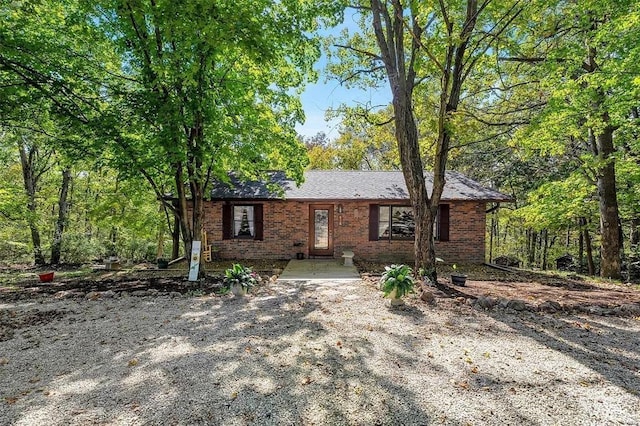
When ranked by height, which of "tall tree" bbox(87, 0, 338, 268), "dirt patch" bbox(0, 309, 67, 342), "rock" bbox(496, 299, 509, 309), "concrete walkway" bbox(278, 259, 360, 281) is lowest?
"dirt patch" bbox(0, 309, 67, 342)

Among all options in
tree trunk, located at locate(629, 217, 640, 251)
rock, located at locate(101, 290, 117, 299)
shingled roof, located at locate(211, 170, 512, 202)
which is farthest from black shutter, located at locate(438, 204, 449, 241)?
rock, located at locate(101, 290, 117, 299)

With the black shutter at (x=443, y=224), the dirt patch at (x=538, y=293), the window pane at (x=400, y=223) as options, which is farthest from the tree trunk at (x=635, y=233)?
the window pane at (x=400, y=223)

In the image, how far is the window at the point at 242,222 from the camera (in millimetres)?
12133

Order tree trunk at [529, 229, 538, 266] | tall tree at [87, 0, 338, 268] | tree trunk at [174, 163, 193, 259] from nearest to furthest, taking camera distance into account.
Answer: tall tree at [87, 0, 338, 268], tree trunk at [174, 163, 193, 259], tree trunk at [529, 229, 538, 266]

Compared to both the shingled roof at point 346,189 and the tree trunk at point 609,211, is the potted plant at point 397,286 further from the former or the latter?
the tree trunk at point 609,211

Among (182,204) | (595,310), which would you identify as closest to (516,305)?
(595,310)

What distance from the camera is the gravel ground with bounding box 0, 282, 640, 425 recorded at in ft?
9.50

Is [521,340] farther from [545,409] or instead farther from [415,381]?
[415,381]

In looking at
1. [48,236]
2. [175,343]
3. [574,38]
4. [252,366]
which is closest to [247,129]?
[175,343]

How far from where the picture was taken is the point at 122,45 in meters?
7.64

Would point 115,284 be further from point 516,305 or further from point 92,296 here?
point 516,305

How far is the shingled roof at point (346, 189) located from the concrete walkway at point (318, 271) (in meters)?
2.24

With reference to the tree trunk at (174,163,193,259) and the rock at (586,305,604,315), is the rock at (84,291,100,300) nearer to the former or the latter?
the tree trunk at (174,163,193,259)

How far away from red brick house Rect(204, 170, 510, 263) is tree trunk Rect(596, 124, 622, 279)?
301cm
